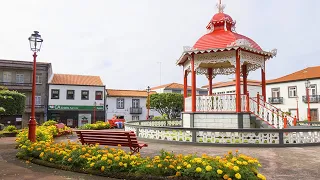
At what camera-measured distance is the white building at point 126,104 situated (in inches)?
1896

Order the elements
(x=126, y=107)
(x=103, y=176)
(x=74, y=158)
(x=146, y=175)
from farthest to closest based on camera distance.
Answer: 1. (x=126, y=107)
2. (x=74, y=158)
3. (x=103, y=176)
4. (x=146, y=175)

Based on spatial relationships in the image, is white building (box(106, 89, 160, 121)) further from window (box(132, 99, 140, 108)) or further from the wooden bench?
the wooden bench

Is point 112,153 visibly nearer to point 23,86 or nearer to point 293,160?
point 293,160

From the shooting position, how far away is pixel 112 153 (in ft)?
22.6

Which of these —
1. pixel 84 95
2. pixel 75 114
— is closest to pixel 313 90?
pixel 84 95

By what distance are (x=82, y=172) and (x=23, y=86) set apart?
129ft

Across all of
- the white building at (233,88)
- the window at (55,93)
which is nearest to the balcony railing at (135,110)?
the window at (55,93)

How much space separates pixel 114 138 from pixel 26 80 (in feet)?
124

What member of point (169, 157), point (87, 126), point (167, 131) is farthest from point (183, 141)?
point (87, 126)

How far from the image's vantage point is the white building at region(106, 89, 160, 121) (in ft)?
158

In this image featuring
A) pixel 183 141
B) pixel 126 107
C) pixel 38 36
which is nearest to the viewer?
pixel 38 36

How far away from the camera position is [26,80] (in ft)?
134

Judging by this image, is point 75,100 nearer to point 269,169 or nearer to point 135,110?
point 135,110

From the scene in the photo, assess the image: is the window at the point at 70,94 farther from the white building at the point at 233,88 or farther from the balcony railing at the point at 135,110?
the white building at the point at 233,88
